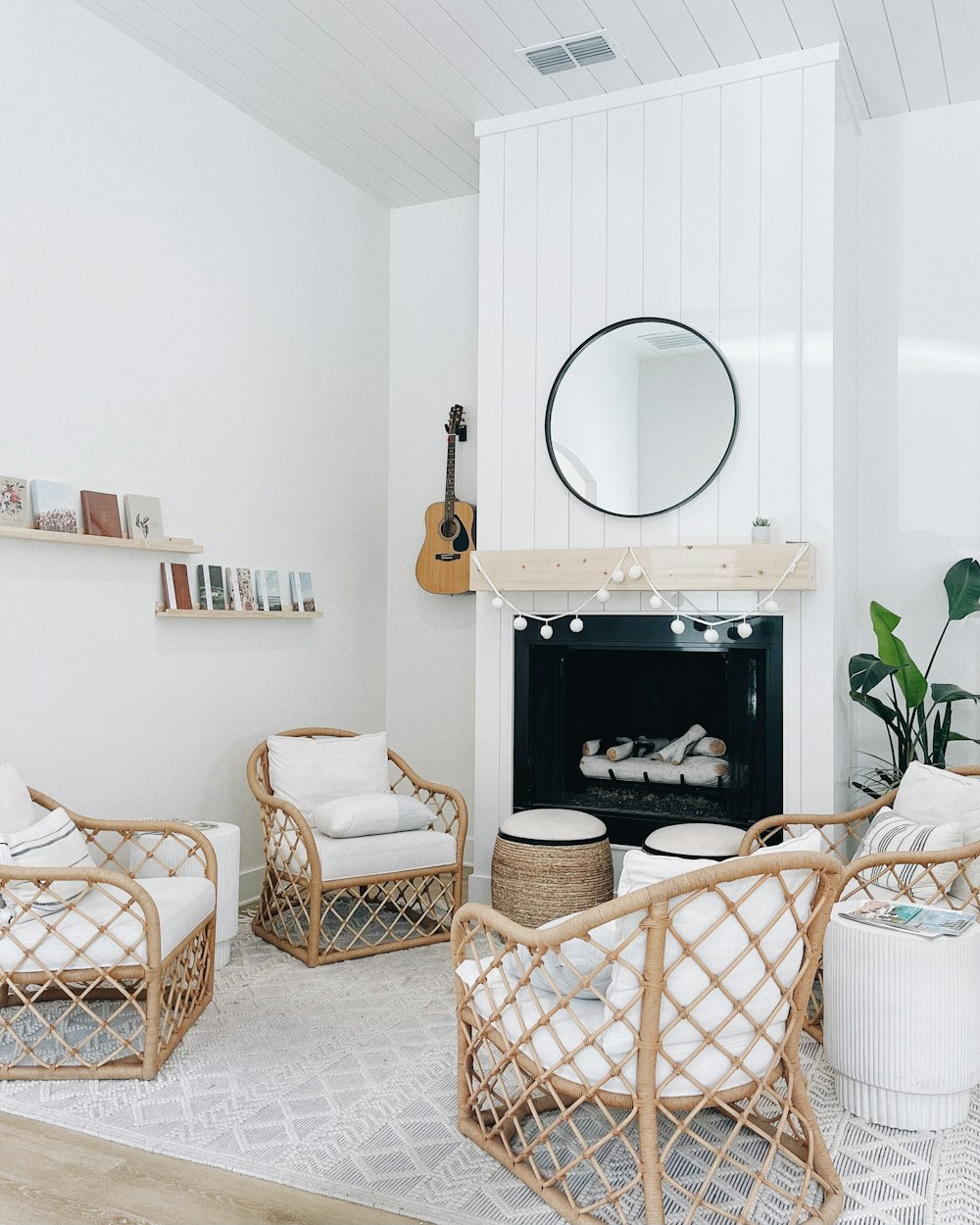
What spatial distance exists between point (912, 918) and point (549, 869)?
4.71 feet

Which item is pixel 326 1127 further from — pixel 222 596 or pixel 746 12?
pixel 746 12

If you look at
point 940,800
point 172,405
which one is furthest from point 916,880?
point 172,405

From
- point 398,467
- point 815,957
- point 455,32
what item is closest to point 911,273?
point 455,32

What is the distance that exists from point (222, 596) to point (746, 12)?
8.87 ft

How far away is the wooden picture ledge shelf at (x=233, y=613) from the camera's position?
3.76 metres

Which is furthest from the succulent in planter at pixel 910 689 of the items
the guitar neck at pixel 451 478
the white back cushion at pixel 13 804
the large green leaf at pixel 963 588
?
the white back cushion at pixel 13 804

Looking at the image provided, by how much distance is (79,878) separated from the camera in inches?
97.7

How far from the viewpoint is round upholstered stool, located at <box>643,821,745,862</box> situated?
3.40 m

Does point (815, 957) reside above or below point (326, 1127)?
above

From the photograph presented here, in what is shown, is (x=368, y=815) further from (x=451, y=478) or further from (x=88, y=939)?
(x=451, y=478)

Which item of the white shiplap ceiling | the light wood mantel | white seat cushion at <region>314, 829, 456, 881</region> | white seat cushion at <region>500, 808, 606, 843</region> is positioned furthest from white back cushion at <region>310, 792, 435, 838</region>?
the white shiplap ceiling

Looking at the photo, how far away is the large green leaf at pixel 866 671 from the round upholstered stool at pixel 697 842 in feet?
2.21

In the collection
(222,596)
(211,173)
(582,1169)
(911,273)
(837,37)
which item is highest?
(837,37)

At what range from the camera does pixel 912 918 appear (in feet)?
7.91
